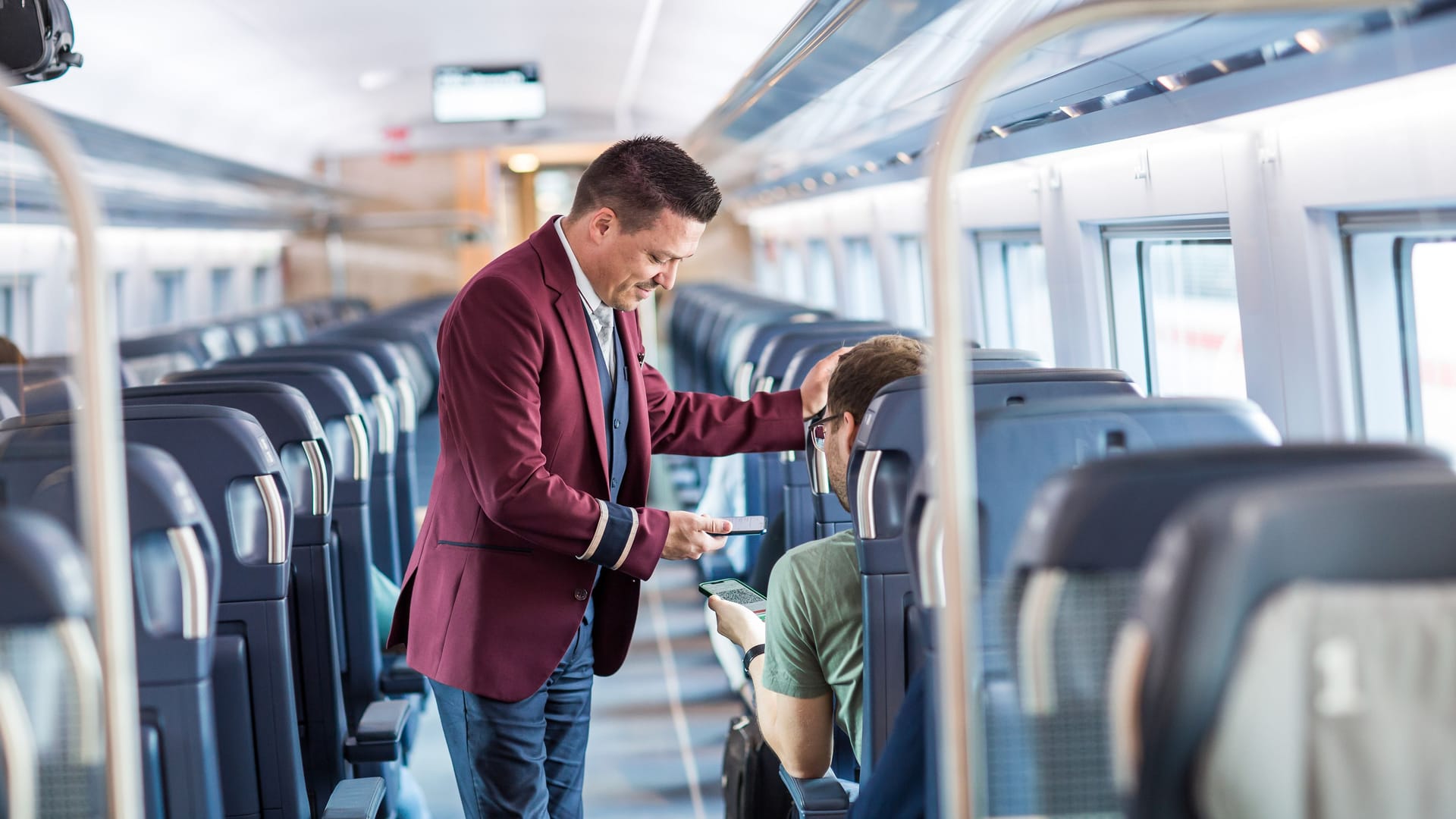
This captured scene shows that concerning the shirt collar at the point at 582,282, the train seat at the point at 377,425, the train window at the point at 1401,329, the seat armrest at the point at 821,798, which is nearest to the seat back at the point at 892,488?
the seat armrest at the point at 821,798

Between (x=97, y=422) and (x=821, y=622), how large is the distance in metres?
1.40

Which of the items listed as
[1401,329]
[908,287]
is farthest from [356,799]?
[908,287]

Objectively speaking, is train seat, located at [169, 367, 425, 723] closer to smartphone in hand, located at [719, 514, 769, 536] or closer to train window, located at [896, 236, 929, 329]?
smartphone in hand, located at [719, 514, 769, 536]

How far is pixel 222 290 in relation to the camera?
12.5 meters

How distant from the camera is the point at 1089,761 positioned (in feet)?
4.49

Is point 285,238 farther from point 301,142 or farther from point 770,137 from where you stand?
point 770,137

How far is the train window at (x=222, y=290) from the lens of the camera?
12242mm

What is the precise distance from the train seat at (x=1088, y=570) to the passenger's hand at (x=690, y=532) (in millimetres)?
1180

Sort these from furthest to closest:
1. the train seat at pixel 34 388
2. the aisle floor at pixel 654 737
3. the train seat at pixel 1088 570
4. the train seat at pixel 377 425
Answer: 1. the aisle floor at pixel 654 737
2. the train seat at pixel 377 425
3. the train seat at pixel 34 388
4. the train seat at pixel 1088 570

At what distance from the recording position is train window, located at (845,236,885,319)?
9258mm

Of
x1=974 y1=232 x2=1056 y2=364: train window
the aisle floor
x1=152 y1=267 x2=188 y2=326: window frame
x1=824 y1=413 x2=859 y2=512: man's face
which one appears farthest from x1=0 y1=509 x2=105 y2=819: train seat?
x1=152 y1=267 x2=188 y2=326: window frame

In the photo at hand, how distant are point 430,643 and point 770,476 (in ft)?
6.08

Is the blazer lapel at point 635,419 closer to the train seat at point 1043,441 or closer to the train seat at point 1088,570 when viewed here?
the train seat at point 1043,441

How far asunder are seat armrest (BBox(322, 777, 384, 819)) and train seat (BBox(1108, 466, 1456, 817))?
181 centimetres
